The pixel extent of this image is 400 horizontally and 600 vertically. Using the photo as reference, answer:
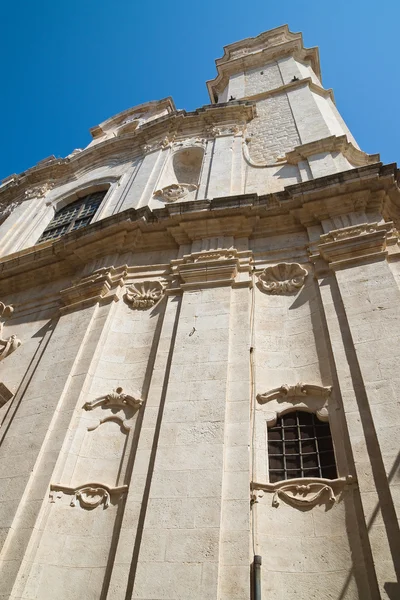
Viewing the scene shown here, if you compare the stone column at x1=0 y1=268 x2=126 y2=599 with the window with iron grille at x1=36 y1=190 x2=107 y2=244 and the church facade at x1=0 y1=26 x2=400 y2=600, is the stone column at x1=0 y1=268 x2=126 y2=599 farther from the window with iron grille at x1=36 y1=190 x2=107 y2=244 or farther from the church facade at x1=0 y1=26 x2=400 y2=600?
the window with iron grille at x1=36 y1=190 x2=107 y2=244

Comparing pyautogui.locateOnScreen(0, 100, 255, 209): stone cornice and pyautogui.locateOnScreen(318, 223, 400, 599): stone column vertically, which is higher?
pyautogui.locateOnScreen(0, 100, 255, 209): stone cornice

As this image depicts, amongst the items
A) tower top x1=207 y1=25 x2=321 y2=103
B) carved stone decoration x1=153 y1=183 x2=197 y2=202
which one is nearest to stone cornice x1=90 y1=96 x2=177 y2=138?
tower top x1=207 y1=25 x2=321 y2=103

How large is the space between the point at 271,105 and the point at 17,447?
15.6 m

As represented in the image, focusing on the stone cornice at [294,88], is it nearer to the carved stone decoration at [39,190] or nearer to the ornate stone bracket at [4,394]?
the carved stone decoration at [39,190]

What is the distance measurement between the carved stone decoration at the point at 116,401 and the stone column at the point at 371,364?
3.33m

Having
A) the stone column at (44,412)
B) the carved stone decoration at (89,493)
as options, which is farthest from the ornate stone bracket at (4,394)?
the carved stone decoration at (89,493)

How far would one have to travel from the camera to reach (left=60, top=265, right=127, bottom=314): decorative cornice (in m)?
9.75

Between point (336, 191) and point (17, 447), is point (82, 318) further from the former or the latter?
point (336, 191)

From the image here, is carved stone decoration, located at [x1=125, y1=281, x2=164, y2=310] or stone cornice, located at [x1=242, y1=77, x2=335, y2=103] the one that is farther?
stone cornice, located at [x1=242, y1=77, x2=335, y2=103]

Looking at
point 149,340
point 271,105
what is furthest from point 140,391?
point 271,105

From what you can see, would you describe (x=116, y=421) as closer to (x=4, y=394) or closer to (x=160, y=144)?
(x=4, y=394)

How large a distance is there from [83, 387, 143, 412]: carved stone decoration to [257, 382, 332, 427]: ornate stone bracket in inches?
81.4

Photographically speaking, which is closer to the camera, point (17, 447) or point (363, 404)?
point (363, 404)

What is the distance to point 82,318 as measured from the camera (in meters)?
9.36
